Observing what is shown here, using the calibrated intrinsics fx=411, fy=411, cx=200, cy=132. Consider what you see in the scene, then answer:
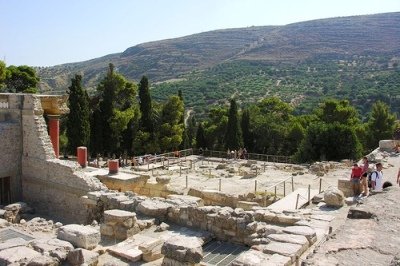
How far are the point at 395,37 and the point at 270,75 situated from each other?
2483 inches

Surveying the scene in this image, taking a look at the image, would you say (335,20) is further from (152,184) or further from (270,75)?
(152,184)

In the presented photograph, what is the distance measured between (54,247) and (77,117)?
73.7ft

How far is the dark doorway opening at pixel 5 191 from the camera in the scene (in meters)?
17.1

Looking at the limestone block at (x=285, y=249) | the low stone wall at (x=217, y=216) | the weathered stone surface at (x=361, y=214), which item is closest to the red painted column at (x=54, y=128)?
the low stone wall at (x=217, y=216)

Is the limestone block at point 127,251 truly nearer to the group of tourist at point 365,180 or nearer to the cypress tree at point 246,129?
the group of tourist at point 365,180

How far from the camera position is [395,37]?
15600cm

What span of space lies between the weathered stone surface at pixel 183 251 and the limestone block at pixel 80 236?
2260 millimetres

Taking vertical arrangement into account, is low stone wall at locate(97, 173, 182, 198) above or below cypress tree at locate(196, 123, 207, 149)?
above

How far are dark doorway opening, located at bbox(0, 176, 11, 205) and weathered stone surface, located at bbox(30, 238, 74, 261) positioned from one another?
8531mm

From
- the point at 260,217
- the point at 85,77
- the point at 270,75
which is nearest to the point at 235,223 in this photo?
the point at 260,217

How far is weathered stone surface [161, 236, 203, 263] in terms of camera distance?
8.38 meters

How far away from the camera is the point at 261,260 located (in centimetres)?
736

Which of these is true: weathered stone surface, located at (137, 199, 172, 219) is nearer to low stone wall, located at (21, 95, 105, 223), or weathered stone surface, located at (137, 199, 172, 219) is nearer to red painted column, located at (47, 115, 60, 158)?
low stone wall, located at (21, 95, 105, 223)

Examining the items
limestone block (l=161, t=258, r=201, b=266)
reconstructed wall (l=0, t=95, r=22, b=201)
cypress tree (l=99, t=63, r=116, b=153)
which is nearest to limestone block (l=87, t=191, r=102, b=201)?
reconstructed wall (l=0, t=95, r=22, b=201)
